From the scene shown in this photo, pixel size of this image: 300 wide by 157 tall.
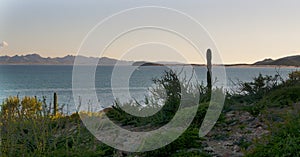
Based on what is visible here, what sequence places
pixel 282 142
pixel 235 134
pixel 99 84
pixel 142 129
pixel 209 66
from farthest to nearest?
pixel 99 84 → pixel 209 66 → pixel 142 129 → pixel 235 134 → pixel 282 142

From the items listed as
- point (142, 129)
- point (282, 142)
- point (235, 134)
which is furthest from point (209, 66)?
point (282, 142)

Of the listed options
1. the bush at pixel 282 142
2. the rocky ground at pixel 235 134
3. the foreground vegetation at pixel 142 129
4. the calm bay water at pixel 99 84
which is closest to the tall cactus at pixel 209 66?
the calm bay water at pixel 99 84

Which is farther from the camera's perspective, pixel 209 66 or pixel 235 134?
pixel 209 66

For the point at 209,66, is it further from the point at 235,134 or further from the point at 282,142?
the point at 282,142

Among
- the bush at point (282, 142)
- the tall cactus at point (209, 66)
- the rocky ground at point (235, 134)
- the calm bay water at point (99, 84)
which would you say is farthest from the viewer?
the calm bay water at point (99, 84)

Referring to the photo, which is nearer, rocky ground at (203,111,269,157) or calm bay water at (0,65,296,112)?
rocky ground at (203,111,269,157)

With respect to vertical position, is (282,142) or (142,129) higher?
(282,142)

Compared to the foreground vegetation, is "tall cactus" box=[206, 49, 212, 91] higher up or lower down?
higher up

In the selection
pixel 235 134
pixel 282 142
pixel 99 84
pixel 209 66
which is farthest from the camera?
pixel 99 84

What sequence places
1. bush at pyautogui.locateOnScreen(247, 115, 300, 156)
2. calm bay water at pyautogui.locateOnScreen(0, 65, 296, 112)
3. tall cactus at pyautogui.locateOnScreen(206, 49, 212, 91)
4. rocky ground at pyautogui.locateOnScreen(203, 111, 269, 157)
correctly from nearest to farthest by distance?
bush at pyautogui.locateOnScreen(247, 115, 300, 156) < rocky ground at pyautogui.locateOnScreen(203, 111, 269, 157) < tall cactus at pyautogui.locateOnScreen(206, 49, 212, 91) < calm bay water at pyautogui.locateOnScreen(0, 65, 296, 112)

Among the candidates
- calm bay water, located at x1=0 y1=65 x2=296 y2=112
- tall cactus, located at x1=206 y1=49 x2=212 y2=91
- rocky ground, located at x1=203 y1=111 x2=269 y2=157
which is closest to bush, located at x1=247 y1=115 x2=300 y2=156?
rocky ground, located at x1=203 y1=111 x2=269 y2=157

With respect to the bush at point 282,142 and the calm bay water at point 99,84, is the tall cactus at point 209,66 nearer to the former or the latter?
the calm bay water at point 99,84

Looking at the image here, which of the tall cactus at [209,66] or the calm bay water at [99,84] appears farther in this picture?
the calm bay water at [99,84]

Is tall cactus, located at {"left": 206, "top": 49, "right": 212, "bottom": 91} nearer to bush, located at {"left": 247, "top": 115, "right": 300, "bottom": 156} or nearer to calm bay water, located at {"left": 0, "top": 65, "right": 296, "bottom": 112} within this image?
calm bay water, located at {"left": 0, "top": 65, "right": 296, "bottom": 112}
